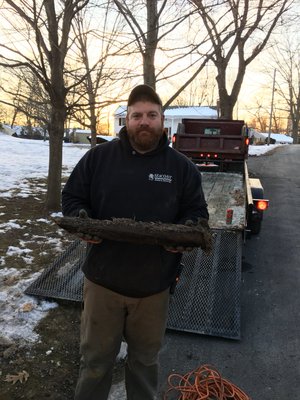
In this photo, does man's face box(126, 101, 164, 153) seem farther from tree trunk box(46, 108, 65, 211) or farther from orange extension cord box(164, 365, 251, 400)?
tree trunk box(46, 108, 65, 211)

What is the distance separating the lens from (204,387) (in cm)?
318

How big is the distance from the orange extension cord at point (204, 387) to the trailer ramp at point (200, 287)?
62cm

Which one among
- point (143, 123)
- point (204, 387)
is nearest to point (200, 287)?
point (204, 387)

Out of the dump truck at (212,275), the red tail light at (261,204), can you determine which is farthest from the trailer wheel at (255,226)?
the red tail light at (261,204)

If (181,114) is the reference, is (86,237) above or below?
below

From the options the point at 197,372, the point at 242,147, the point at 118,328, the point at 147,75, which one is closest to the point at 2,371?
the point at 118,328

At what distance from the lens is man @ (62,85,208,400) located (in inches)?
94.7

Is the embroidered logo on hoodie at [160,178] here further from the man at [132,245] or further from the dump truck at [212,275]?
the dump truck at [212,275]

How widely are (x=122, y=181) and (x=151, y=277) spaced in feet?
1.98

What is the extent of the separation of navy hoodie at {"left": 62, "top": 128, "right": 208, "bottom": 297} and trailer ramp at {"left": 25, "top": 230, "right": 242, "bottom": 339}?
1704 mm

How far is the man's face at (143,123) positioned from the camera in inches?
94.7

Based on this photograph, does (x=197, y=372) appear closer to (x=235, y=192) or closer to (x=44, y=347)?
(x=44, y=347)

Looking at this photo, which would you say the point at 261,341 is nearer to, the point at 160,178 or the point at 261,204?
the point at 160,178

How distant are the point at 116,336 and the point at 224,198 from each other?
452 centimetres
